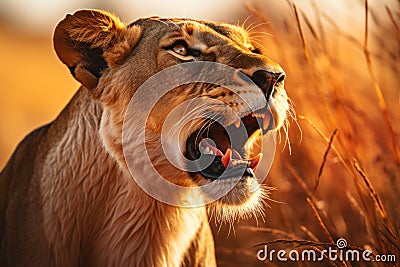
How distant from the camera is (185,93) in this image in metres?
2.83

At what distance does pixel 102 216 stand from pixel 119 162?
28cm

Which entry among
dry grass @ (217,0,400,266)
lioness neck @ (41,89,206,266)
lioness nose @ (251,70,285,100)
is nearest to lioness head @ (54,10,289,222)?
lioness nose @ (251,70,285,100)

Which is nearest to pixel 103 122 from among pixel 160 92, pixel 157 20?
pixel 160 92

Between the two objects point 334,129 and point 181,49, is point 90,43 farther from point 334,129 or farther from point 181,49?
point 334,129

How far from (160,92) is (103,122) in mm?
300

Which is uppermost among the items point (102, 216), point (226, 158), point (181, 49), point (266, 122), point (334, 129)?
point (334, 129)

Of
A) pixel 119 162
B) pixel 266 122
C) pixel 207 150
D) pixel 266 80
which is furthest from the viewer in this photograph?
pixel 119 162

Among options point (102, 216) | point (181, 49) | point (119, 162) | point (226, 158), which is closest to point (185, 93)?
point (181, 49)

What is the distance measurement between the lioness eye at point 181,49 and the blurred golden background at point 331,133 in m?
0.51

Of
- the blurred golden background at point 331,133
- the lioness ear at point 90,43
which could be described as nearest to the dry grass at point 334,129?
the blurred golden background at point 331,133

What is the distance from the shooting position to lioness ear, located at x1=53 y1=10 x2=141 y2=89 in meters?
2.95

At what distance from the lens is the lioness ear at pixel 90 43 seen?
295 cm

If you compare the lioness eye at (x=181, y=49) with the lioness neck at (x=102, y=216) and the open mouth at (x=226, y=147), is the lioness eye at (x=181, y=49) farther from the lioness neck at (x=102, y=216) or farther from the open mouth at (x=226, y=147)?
the lioness neck at (x=102, y=216)

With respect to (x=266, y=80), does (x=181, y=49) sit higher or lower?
higher
